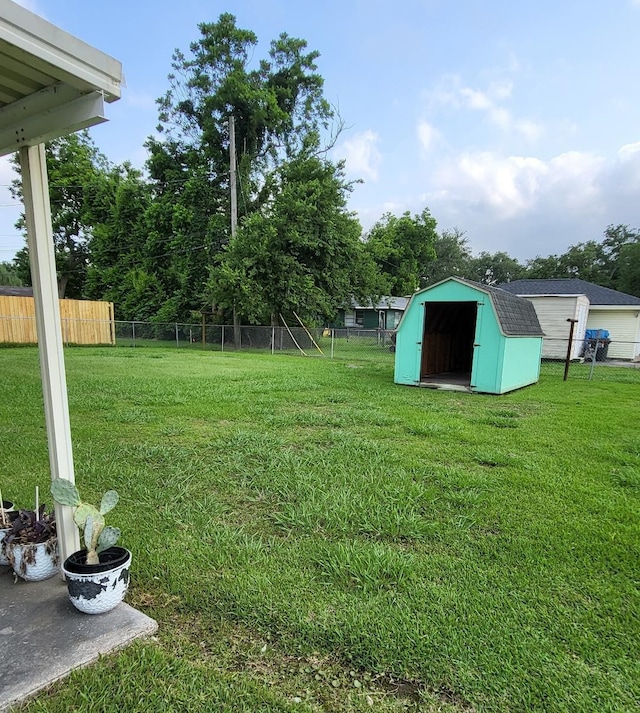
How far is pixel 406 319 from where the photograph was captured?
8453 millimetres

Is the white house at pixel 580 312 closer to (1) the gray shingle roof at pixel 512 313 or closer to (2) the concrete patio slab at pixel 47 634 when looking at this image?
(1) the gray shingle roof at pixel 512 313

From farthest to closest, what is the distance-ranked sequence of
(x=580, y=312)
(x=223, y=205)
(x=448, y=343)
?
1. (x=223, y=205)
2. (x=580, y=312)
3. (x=448, y=343)

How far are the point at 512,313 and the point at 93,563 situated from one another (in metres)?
8.53

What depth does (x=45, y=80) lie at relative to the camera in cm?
162

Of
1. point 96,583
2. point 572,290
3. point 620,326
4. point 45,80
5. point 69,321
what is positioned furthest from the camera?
point 620,326

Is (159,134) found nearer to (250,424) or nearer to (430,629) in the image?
(250,424)

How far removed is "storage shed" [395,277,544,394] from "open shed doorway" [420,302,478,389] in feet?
0.08

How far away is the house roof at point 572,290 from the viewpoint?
16.9 meters

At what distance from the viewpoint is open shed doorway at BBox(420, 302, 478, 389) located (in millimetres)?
9242

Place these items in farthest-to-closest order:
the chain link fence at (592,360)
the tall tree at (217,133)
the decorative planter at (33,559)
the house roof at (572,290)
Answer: the tall tree at (217,133) < the house roof at (572,290) < the chain link fence at (592,360) < the decorative planter at (33,559)

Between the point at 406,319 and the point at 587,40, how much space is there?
23.2ft

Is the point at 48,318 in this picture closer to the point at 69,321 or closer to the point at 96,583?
the point at 96,583

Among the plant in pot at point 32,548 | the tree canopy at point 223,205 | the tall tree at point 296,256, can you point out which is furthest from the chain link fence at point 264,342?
the plant in pot at point 32,548

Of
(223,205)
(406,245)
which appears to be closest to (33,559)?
(223,205)
